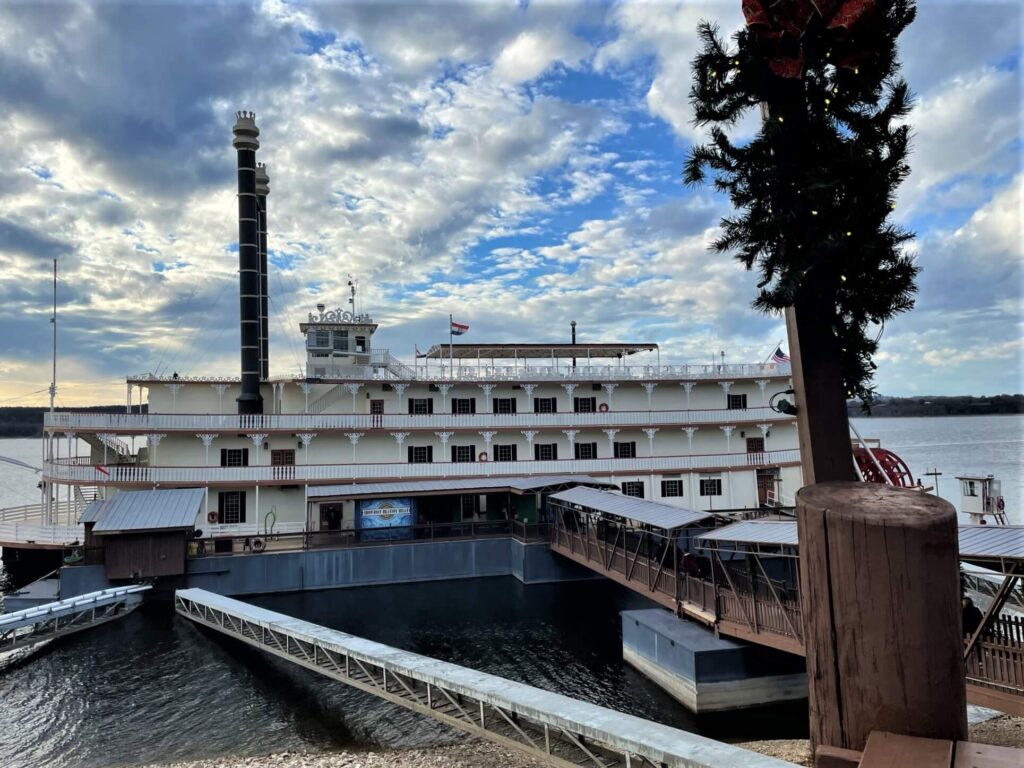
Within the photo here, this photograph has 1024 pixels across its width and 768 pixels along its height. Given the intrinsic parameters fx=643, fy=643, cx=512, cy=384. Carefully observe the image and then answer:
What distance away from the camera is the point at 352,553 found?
32.9 metres

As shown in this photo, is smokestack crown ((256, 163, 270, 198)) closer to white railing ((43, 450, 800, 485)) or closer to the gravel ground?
white railing ((43, 450, 800, 485))

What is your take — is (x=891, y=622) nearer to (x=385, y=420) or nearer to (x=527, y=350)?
(x=385, y=420)

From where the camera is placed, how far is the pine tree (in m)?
3.86

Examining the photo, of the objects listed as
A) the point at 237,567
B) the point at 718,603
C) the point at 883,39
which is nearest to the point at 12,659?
the point at 237,567

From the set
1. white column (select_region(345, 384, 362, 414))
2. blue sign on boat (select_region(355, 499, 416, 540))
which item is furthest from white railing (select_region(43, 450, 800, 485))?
white column (select_region(345, 384, 362, 414))

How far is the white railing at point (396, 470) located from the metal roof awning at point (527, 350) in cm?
783

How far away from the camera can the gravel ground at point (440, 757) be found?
14.1 m

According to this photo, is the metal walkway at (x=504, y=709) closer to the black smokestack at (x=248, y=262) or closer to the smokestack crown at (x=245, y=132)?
the black smokestack at (x=248, y=262)

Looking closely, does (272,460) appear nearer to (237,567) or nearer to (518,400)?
(237,567)

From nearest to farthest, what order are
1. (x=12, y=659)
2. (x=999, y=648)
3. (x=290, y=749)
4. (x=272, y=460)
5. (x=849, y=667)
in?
(x=849, y=667)
(x=999, y=648)
(x=290, y=749)
(x=12, y=659)
(x=272, y=460)

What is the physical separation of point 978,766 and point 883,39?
438cm

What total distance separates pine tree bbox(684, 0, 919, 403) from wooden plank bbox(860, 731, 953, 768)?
1.92 meters

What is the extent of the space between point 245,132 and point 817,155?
141ft

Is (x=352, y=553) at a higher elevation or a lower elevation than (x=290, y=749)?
higher
